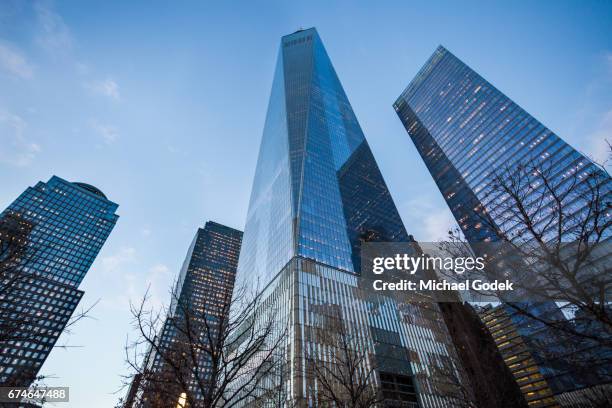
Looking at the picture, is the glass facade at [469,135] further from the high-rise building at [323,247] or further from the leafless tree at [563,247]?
the leafless tree at [563,247]

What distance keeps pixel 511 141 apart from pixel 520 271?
92938 millimetres

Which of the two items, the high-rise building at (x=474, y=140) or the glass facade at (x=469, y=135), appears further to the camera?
the glass facade at (x=469, y=135)

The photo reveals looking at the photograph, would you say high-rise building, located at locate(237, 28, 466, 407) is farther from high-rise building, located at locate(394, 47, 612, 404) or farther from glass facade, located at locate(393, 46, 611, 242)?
glass facade, located at locate(393, 46, 611, 242)

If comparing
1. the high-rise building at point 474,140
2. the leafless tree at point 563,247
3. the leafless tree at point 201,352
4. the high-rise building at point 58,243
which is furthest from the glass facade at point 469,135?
the high-rise building at point 58,243

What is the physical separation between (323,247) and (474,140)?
71.5 meters

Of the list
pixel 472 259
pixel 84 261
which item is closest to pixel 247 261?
pixel 472 259

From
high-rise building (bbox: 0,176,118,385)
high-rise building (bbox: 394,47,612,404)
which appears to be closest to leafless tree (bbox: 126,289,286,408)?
high-rise building (bbox: 394,47,612,404)

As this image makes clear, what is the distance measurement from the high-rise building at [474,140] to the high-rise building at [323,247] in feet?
85.9

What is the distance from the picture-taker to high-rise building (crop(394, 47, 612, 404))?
227 feet

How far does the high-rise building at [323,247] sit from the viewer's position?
1704 inches

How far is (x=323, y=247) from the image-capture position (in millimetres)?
56375

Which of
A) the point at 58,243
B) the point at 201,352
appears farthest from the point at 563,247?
the point at 58,243

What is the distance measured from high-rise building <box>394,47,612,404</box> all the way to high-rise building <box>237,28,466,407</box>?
26.2 meters

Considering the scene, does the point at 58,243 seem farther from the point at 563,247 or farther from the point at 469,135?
the point at 469,135
